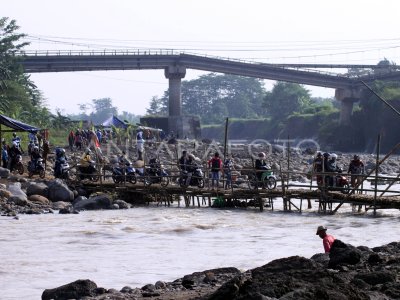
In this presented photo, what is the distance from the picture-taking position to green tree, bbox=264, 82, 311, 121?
399 ft

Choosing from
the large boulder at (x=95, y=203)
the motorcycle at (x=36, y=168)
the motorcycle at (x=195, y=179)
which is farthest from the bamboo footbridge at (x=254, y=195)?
the motorcycle at (x=36, y=168)

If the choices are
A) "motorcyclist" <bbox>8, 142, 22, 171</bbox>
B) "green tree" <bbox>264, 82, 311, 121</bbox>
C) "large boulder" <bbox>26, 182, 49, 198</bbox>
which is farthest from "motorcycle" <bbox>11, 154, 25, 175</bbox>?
"green tree" <bbox>264, 82, 311, 121</bbox>

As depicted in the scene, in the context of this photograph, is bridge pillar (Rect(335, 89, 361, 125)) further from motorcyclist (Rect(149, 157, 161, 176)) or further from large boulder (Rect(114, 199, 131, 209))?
large boulder (Rect(114, 199, 131, 209))

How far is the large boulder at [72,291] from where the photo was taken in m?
12.1

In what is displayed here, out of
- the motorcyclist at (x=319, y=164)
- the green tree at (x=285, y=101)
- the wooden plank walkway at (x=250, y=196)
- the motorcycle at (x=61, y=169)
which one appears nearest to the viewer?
the wooden plank walkway at (x=250, y=196)

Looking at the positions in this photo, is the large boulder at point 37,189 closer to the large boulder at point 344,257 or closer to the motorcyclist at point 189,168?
the motorcyclist at point 189,168

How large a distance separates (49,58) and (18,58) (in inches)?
304

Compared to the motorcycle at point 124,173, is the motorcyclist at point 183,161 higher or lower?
higher

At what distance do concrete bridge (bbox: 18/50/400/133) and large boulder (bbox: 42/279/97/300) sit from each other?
6264 cm

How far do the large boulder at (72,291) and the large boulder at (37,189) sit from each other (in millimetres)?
14822

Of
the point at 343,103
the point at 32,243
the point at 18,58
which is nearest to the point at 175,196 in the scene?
the point at 32,243

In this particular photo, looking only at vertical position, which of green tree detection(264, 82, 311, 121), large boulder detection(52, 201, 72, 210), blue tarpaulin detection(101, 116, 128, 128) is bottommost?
large boulder detection(52, 201, 72, 210)

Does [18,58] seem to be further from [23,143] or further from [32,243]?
[32,243]

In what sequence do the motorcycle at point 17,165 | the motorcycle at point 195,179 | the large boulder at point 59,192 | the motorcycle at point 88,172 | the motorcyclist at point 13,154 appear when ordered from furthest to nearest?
the motorcycle at point 17,165, the motorcyclist at point 13,154, the motorcycle at point 88,172, the motorcycle at point 195,179, the large boulder at point 59,192
